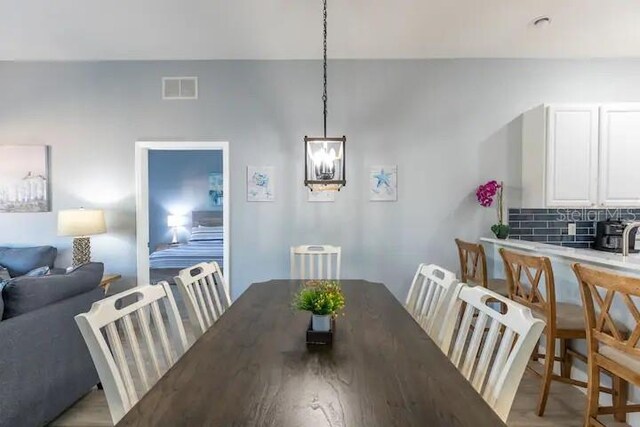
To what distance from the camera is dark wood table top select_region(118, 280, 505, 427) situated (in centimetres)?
94

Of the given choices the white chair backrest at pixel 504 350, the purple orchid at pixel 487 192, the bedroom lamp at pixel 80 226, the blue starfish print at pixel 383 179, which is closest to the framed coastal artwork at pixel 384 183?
the blue starfish print at pixel 383 179

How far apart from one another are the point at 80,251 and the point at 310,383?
3537 millimetres

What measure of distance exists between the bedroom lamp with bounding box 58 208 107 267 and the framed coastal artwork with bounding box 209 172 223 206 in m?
3.45

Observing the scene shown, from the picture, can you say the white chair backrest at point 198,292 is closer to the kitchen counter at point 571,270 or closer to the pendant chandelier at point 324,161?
the pendant chandelier at point 324,161

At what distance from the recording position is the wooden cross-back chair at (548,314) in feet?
7.45

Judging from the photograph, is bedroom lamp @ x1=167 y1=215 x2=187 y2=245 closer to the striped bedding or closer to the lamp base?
the striped bedding

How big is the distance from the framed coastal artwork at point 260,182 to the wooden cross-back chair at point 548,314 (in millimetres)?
2313

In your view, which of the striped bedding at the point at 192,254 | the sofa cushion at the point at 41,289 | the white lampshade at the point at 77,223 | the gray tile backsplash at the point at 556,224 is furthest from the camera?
the striped bedding at the point at 192,254

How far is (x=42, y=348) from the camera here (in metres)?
2.06

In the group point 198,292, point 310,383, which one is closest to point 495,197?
point 198,292

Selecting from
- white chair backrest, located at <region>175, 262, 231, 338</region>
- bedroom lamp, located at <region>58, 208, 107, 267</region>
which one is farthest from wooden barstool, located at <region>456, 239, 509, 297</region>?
bedroom lamp, located at <region>58, 208, 107, 267</region>

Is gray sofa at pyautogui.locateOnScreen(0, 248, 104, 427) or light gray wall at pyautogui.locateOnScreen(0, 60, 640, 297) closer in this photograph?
gray sofa at pyautogui.locateOnScreen(0, 248, 104, 427)

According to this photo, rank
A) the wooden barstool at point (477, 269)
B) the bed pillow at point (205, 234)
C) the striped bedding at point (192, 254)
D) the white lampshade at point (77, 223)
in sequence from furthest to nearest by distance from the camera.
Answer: the bed pillow at point (205, 234), the striped bedding at point (192, 254), the white lampshade at point (77, 223), the wooden barstool at point (477, 269)

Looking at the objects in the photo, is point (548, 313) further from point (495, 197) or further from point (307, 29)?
point (307, 29)
